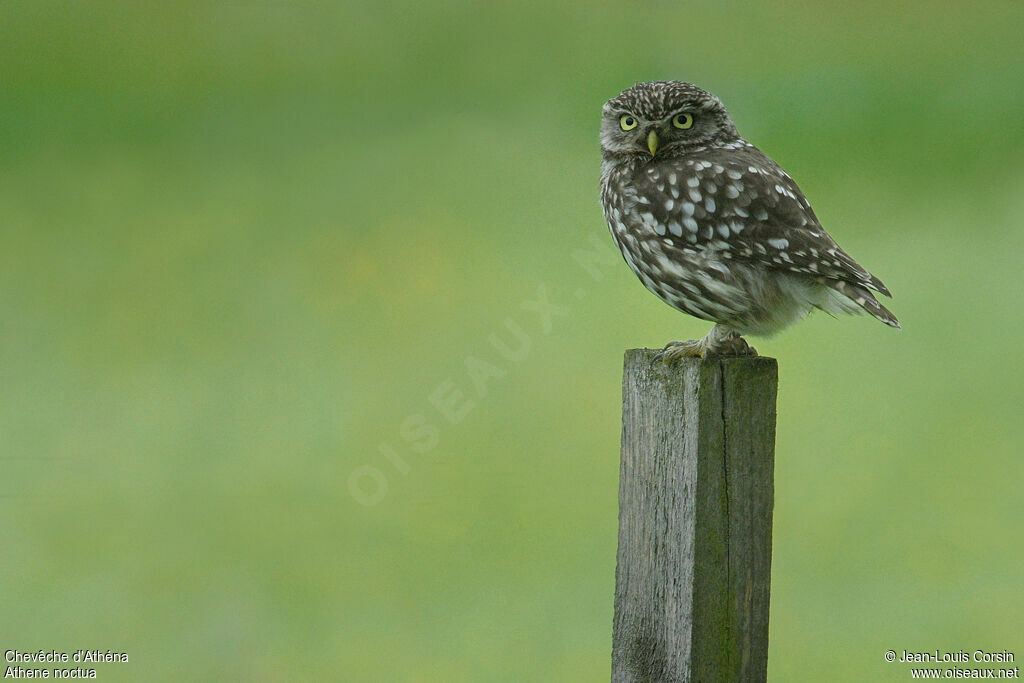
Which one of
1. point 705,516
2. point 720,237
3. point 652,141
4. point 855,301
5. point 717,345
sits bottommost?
point 705,516

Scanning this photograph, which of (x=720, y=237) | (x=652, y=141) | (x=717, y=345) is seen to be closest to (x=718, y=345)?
(x=717, y=345)

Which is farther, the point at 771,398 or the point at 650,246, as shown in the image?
the point at 650,246

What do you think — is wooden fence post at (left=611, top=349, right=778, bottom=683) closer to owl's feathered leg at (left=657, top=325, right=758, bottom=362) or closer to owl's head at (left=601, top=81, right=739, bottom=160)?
owl's feathered leg at (left=657, top=325, right=758, bottom=362)

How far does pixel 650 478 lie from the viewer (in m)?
2.26

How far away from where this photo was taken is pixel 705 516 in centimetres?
216

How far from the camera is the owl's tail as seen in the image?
9.02 ft

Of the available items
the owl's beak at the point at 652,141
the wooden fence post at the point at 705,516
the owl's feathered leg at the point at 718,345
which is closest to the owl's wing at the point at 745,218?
the owl's beak at the point at 652,141

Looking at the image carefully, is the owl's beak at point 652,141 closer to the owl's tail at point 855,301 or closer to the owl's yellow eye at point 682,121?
the owl's yellow eye at point 682,121

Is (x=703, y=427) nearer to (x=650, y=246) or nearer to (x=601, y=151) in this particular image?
(x=650, y=246)

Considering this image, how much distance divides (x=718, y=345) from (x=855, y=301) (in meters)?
0.40

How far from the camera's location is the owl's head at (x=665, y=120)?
3100 millimetres

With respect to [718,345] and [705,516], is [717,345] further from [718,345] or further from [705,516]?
[705,516]

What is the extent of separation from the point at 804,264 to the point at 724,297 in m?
0.24

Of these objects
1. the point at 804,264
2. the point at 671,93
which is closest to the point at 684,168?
the point at 671,93
